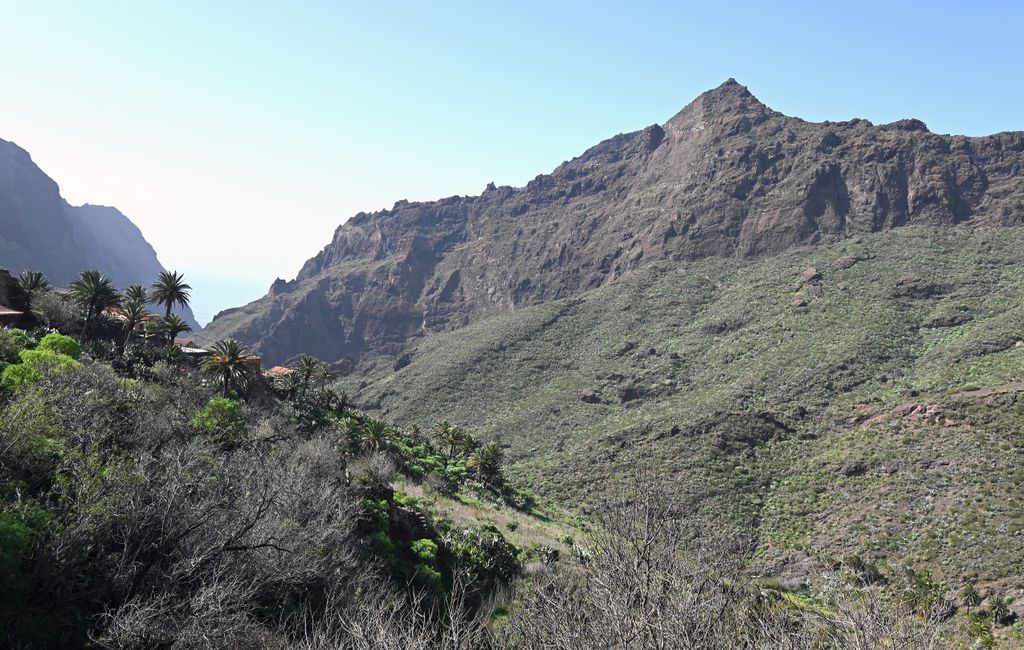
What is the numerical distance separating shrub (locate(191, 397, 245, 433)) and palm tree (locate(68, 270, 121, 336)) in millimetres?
Answer: 18138

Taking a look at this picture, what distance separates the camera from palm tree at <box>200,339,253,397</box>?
34656mm

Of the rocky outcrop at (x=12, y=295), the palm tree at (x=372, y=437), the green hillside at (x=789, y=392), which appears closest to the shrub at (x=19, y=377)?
the palm tree at (x=372, y=437)

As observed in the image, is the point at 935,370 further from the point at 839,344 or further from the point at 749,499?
the point at 749,499

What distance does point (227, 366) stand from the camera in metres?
35.0

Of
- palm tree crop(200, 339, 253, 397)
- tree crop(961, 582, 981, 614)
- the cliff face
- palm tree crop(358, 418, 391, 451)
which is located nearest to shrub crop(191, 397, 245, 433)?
palm tree crop(200, 339, 253, 397)

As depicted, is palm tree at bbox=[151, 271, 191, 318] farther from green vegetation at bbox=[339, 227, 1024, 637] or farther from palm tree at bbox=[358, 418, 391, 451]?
green vegetation at bbox=[339, 227, 1024, 637]

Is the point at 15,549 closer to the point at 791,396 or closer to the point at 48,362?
the point at 48,362

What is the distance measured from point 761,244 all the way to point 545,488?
253 feet

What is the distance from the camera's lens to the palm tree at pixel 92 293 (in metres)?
35.1

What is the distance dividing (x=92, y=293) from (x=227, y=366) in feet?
32.6

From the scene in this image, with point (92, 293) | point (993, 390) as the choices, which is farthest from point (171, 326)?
point (993, 390)

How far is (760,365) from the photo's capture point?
6097 centimetres

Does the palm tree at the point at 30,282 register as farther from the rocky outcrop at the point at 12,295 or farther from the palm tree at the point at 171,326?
the palm tree at the point at 171,326

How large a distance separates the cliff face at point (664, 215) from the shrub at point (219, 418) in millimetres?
99267
